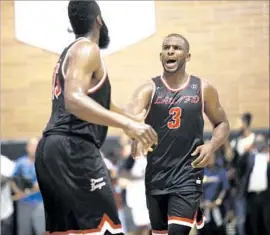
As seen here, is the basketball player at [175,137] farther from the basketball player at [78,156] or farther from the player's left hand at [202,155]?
the basketball player at [78,156]

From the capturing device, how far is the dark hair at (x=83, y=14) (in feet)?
13.9

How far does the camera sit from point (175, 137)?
556cm

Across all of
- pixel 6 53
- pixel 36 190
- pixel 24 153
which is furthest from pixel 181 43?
pixel 6 53

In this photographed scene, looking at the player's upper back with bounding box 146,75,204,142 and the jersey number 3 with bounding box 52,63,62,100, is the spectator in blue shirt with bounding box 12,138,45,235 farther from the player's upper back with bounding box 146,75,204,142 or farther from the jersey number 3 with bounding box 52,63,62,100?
the jersey number 3 with bounding box 52,63,62,100

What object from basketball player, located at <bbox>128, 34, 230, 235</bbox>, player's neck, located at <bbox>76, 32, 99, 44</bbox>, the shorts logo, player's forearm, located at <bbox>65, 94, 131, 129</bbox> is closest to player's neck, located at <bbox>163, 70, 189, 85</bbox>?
basketball player, located at <bbox>128, 34, 230, 235</bbox>

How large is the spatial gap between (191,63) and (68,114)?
25.7 ft

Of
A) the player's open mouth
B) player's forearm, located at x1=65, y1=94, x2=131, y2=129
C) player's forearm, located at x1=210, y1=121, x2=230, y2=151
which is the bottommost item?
player's forearm, located at x1=210, y1=121, x2=230, y2=151

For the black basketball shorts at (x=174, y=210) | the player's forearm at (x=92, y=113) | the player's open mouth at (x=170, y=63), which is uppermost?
the player's open mouth at (x=170, y=63)

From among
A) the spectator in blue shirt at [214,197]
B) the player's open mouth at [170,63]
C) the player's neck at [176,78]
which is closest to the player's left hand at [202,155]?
the player's neck at [176,78]

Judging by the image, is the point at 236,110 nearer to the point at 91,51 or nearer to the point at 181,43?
the point at 181,43

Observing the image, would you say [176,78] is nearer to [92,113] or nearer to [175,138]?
[175,138]

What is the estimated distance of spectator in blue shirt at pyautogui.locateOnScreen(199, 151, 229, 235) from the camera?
970cm

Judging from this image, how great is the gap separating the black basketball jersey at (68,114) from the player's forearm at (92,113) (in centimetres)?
28

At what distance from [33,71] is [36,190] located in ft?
10.4
